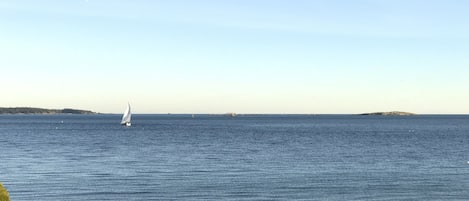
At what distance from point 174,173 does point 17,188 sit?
18995mm

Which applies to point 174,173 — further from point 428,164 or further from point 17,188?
point 428,164

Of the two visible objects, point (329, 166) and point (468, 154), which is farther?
point (468, 154)

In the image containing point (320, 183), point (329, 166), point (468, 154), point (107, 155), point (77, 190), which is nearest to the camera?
point (77, 190)

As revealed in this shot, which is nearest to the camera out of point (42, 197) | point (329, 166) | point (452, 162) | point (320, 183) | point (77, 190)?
point (42, 197)

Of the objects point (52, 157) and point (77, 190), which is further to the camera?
point (52, 157)

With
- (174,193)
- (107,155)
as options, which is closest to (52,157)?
(107,155)

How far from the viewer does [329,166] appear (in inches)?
3017

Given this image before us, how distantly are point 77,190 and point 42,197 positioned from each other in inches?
168

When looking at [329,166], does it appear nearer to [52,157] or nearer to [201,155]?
[201,155]

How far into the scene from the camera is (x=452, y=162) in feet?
276

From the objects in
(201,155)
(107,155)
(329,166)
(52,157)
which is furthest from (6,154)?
(329,166)

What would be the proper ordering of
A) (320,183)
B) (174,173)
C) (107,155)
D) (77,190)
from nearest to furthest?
1. (77,190)
2. (320,183)
3. (174,173)
4. (107,155)

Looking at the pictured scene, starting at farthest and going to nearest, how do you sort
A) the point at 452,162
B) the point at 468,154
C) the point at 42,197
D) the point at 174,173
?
the point at 468,154, the point at 452,162, the point at 174,173, the point at 42,197

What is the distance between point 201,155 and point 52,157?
2373 centimetres
